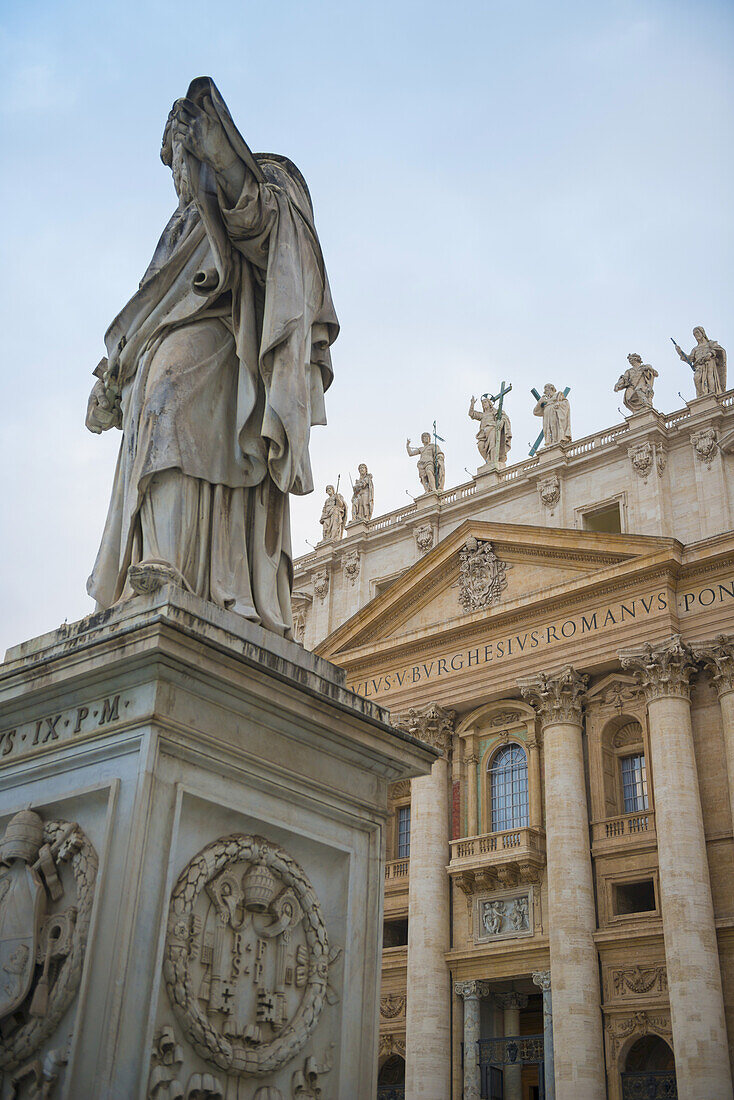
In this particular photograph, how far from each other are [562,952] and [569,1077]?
2300 mm

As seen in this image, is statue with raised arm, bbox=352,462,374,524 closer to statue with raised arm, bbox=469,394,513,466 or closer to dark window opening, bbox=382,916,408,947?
statue with raised arm, bbox=469,394,513,466

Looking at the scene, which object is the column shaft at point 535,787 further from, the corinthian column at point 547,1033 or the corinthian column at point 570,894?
the corinthian column at point 547,1033

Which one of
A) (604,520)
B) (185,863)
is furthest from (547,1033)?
(185,863)

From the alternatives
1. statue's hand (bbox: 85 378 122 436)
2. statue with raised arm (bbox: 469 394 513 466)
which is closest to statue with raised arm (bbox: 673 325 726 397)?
statue with raised arm (bbox: 469 394 513 466)

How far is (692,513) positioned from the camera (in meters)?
26.6

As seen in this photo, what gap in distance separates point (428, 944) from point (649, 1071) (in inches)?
211

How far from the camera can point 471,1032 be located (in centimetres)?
2447

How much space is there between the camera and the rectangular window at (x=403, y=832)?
1125 inches

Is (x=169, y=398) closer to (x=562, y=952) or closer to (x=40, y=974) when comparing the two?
(x=40, y=974)

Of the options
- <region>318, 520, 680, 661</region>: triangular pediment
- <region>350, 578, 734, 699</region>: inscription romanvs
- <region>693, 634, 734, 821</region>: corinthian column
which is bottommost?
<region>693, 634, 734, 821</region>: corinthian column

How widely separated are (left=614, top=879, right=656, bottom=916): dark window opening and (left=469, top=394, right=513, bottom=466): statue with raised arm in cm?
1255

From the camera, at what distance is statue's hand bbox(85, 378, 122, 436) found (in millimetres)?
5484

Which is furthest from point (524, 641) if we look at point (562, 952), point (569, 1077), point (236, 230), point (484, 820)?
point (236, 230)

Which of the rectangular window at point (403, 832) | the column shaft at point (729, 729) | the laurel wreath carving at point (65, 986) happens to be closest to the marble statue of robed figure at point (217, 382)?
the laurel wreath carving at point (65, 986)
